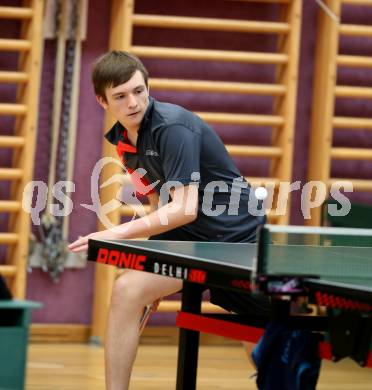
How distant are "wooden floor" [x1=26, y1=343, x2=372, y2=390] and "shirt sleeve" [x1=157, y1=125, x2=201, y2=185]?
55.4 inches

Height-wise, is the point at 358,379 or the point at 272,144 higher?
the point at 272,144

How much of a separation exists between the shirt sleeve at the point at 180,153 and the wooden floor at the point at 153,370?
141 centimetres

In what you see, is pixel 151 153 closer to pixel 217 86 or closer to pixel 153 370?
pixel 153 370

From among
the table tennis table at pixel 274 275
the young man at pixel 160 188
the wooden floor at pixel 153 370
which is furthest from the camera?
the wooden floor at pixel 153 370

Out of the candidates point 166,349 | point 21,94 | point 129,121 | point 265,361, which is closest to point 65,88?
point 21,94

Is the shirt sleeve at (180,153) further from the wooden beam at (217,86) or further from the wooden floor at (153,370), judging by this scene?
the wooden beam at (217,86)

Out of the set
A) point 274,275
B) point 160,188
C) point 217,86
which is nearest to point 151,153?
point 160,188

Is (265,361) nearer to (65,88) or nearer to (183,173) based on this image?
(183,173)

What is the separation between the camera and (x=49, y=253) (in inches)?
233

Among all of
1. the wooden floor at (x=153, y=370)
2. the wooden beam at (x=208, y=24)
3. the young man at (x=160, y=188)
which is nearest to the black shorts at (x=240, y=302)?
the young man at (x=160, y=188)

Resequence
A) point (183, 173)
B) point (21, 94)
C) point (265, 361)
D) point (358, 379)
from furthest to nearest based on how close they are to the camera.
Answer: point (21, 94), point (358, 379), point (183, 173), point (265, 361)

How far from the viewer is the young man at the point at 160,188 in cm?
359

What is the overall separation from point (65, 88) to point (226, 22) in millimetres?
980

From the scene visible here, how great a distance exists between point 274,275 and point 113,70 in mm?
1460
